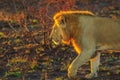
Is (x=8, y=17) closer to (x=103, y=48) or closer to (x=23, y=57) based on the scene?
(x=23, y=57)

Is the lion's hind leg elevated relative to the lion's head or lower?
lower

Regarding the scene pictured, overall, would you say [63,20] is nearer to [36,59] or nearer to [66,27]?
[66,27]

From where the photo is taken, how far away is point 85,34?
6.98 metres

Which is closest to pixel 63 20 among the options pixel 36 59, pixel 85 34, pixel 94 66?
pixel 85 34

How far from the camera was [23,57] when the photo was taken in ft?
28.3

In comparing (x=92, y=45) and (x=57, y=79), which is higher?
(x=92, y=45)

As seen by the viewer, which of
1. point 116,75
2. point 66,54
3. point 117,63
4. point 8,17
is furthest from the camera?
point 8,17

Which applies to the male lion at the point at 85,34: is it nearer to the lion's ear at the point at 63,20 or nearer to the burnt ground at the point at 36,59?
the lion's ear at the point at 63,20

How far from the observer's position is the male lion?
692 centimetres

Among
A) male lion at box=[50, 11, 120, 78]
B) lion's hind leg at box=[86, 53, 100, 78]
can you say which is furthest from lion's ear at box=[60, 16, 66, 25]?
lion's hind leg at box=[86, 53, 100, 78]

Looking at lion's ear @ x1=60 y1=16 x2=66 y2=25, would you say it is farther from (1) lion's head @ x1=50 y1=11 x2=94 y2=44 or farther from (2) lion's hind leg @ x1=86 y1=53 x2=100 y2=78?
(2) lion's hind leg @ x1=86 y1=53 x2=100 y2=78

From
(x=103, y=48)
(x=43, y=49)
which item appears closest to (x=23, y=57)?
(x=43, y=49)

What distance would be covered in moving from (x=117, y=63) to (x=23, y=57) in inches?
65.3

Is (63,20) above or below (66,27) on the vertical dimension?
above
